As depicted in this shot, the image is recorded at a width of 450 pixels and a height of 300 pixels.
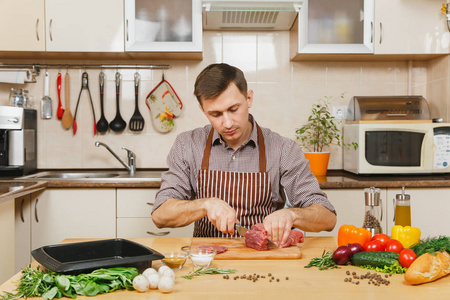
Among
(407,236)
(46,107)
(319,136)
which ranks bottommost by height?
→ (407,236)

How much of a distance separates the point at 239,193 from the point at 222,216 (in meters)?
0.53

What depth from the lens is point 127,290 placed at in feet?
4.09

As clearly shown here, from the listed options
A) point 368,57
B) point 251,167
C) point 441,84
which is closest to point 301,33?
point 368,57

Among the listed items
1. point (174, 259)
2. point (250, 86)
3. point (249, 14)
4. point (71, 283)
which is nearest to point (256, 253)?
point (174, 259)

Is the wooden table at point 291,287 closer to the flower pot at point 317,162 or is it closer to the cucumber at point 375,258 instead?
the cucumber at point 375,258

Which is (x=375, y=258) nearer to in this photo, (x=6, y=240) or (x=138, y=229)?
(x=138, y=229)

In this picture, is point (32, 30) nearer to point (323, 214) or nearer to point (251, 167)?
point (251, 167)

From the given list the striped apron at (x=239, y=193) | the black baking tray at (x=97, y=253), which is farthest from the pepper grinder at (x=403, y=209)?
the black baking tray at (x=97, y=253)

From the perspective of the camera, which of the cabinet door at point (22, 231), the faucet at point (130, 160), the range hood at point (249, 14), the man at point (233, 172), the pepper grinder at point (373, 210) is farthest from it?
the faucet at point (130, 160)

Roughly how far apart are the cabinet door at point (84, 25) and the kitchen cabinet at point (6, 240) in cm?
112

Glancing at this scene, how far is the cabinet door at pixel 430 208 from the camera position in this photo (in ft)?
9.52

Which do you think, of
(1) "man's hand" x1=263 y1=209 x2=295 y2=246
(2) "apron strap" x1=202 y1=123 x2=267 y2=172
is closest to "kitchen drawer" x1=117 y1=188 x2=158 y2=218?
(2) "apron strap" x1=202 y1=123 x2=267 y2=172

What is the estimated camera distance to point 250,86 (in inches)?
139

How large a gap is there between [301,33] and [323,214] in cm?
160
